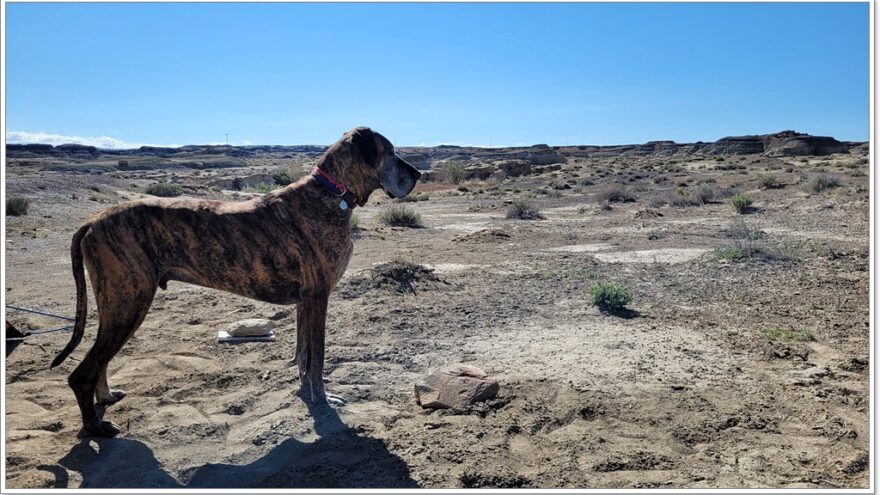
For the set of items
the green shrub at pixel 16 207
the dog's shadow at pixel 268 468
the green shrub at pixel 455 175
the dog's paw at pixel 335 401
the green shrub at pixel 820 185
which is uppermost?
the green shrub at pixel 455 175

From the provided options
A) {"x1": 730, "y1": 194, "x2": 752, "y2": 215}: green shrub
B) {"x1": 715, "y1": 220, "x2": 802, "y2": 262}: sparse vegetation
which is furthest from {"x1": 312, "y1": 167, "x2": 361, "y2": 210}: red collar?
{"x1": 730, "y1": 194, "x2": 752, "y2": 215}: green shrub

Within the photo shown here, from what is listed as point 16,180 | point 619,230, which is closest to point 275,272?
point 619,230

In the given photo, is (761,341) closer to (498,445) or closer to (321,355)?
(498,445)

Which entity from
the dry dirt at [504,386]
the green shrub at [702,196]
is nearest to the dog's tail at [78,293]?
the dry dirt at [504,386]

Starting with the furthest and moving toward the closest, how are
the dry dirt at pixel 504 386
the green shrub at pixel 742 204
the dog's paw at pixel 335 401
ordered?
the green shrub at pixel 742 204
the dog's paw at pixel 335 401
the dry dirt at pixel 504 386

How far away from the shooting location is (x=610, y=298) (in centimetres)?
740

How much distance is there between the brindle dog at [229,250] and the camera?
4.02 m

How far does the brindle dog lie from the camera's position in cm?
402

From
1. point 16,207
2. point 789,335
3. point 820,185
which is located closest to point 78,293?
point 789,335

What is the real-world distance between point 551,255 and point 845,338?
222 inches

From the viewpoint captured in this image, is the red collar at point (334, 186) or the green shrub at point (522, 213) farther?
the green shrub at point (522, 213)

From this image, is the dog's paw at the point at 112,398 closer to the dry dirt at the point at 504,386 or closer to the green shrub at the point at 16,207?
the dry dirt at the point at 504,386

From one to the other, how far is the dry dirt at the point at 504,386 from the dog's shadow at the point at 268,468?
13 mm

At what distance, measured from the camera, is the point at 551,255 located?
11.5 meters
